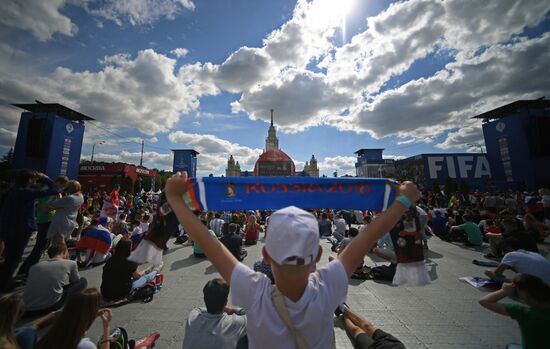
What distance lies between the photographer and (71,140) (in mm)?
28172

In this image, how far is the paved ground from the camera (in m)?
3.33

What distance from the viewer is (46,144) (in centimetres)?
2555

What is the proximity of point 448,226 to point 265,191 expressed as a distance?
12903 mm

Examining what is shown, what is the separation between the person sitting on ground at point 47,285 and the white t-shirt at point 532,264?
281 inches

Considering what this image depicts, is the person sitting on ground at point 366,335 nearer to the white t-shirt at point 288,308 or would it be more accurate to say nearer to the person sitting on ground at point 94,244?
the white t-shirt at point 288,308

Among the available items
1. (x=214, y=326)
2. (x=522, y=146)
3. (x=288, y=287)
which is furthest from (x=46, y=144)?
(x=522, y=146)

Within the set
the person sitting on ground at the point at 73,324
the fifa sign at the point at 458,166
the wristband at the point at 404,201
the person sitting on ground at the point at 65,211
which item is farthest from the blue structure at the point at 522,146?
the person sitting on ground at the point at 65,211

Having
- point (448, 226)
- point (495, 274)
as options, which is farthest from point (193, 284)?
point (448, 226)

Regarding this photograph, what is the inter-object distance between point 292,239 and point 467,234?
11454 mm

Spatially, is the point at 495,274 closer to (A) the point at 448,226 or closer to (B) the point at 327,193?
(B) the point at 327,193

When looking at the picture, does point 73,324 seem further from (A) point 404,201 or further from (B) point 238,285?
(A) point 404,201

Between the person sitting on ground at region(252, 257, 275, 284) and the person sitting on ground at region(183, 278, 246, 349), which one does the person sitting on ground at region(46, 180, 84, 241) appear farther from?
the person sitting on ground at region(183, 278, 246, 349)

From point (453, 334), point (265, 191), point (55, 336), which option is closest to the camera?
point (55, 336)

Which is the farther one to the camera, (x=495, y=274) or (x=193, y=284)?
(x=193, y=284)
